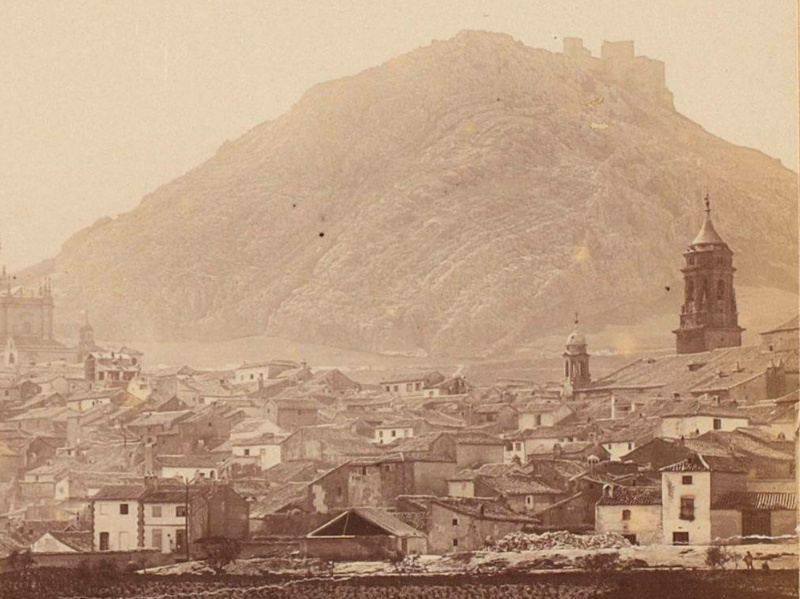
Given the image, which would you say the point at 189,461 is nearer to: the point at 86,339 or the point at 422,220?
the point at 86,339

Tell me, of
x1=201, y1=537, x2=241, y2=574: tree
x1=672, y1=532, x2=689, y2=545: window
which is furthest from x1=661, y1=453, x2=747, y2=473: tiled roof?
x1=201, y1=537, x2=241, y2=574: tree

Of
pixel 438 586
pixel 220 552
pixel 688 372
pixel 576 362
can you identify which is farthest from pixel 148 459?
pixel 688 372

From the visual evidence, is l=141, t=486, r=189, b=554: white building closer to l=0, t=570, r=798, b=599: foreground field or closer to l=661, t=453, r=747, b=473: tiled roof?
l=0, t=570, r=798, b=599: foreground field

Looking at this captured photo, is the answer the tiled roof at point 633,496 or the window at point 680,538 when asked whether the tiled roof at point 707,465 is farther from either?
the window at point 680,538

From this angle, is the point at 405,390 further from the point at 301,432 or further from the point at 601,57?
the point at 601,57

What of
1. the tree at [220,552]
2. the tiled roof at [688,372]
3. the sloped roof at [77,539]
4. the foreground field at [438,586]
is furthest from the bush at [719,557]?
the sloped roof at [77,539]
